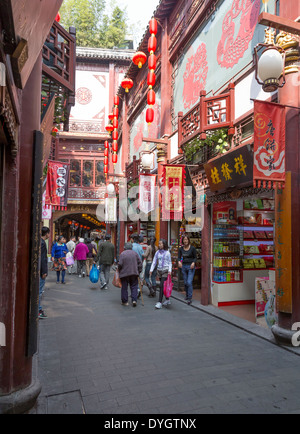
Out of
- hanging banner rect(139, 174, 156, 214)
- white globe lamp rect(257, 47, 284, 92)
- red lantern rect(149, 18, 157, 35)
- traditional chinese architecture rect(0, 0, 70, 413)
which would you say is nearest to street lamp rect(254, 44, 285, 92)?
white globe lamp rect(257, 47, 284, 92)

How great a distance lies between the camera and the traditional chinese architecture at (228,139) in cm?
511

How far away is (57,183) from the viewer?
11.7 m

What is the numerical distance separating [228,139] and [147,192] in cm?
509

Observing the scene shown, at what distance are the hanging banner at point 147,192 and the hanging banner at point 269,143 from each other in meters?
6.96

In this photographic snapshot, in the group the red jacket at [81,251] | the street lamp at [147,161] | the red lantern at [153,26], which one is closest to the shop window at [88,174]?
the red jacket at [81,251]

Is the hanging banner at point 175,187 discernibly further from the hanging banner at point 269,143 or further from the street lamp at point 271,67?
the street lamp at point 271,67

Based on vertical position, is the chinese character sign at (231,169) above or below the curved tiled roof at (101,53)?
below

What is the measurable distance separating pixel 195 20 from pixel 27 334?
9.88 m

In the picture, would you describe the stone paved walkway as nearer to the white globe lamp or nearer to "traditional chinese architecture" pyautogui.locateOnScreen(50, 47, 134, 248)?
the white globe lamp

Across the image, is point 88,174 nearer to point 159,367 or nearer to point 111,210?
point 111,210

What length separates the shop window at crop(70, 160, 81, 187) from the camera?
24.0 metres

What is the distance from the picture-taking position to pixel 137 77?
17000mm

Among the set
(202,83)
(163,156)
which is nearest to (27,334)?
(202,83)

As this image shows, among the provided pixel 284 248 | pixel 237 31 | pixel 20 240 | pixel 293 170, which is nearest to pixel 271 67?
pixel 293 170
